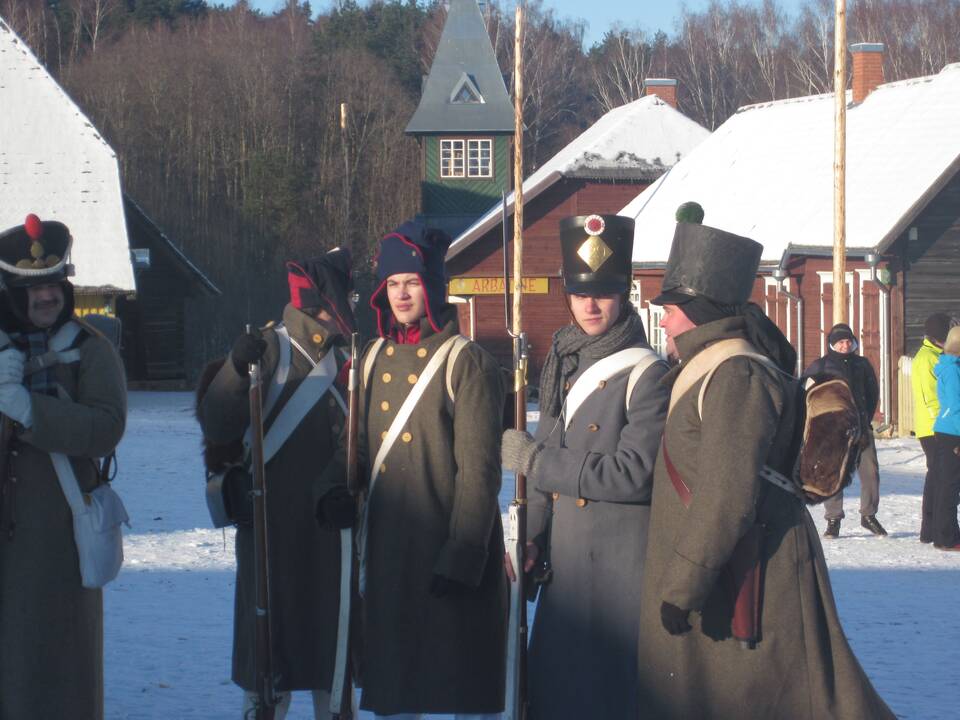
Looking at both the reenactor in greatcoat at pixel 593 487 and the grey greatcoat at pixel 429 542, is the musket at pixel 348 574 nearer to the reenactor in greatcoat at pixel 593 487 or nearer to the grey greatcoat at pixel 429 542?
the grey greatcoat at pixel 429 542

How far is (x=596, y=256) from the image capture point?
459 centimetres

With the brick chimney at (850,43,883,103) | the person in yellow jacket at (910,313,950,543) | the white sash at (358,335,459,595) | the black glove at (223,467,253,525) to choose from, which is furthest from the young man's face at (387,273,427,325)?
the brick chimney at (850,43,883,103)

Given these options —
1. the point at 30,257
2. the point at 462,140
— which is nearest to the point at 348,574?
the point at 30,257

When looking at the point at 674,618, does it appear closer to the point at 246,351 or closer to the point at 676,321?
the point at 676,321

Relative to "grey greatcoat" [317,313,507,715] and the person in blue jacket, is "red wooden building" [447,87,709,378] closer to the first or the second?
the person in blue jacket

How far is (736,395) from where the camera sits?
3842 millimetres

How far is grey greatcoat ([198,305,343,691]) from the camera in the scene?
4957 millimetres

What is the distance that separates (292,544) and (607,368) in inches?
52.1

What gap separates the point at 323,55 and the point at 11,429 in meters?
55.8

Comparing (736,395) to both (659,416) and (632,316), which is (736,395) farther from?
(632,316)

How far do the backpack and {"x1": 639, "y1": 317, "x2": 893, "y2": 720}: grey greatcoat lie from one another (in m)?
0.03

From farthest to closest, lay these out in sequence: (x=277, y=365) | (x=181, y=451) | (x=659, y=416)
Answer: (x=181, y=451)
(x=277, y=365)
(x=659, y=416)

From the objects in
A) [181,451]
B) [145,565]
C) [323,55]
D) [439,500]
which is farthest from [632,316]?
[323,55]

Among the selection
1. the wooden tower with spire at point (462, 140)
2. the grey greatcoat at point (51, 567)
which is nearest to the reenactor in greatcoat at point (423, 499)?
the grey greatcoat at point (51, 567)
